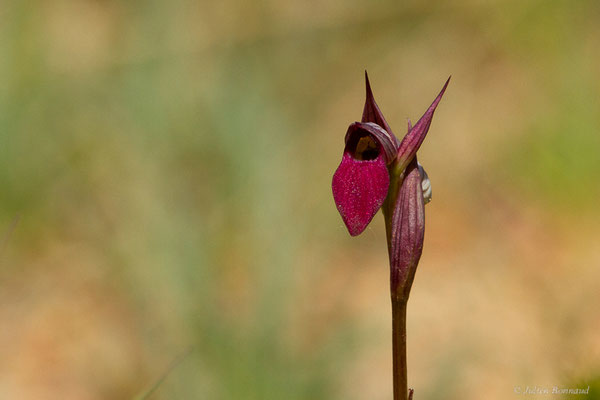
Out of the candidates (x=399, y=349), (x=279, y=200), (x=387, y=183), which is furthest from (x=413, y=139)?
(x=279, y=200)

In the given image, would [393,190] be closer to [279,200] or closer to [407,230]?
[407,230]

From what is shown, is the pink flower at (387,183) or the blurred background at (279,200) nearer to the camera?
the pink flower at (387,183)

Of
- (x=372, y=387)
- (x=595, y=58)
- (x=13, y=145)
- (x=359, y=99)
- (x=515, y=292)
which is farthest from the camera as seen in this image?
(x=359, y=99)

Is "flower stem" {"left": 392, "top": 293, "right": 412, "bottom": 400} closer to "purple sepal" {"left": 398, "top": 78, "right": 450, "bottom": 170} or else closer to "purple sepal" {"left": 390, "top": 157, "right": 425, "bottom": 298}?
"purple sepal" {"left": 390, "top": 157, "right": 425, "bottom": 298}

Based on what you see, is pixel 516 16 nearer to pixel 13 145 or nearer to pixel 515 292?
pixel 515 292

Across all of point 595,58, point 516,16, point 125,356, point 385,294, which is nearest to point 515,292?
point 385,294

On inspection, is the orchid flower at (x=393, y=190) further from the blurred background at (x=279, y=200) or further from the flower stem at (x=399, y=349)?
the blurred background at (x=279, y=200)

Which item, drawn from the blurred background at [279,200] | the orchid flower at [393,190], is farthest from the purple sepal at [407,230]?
the blurred background at [279,200]

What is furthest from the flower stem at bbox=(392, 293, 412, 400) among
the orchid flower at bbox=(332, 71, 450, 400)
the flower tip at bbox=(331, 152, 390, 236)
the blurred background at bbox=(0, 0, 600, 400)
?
the blurred background at bbox=(0, 0, 600, 400)
